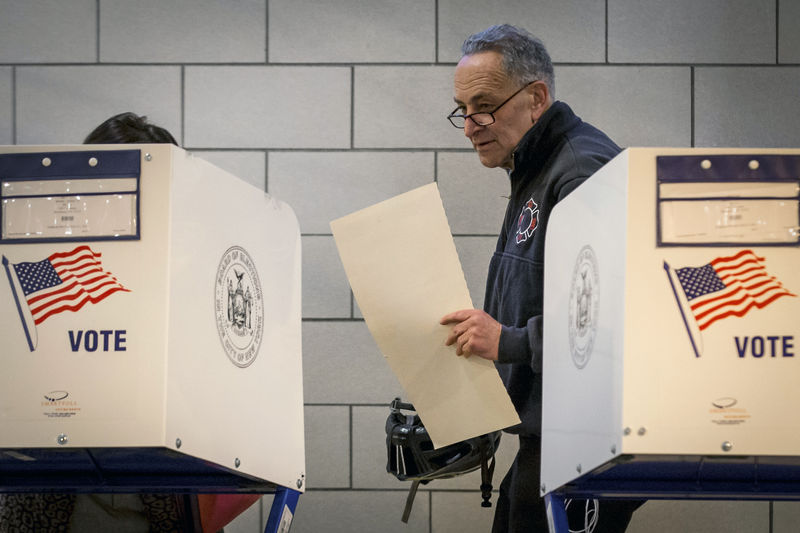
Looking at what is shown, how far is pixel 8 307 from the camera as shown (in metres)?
1.09

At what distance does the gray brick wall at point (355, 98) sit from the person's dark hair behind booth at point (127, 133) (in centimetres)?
101

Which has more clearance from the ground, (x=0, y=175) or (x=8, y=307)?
(x=0, y=175)

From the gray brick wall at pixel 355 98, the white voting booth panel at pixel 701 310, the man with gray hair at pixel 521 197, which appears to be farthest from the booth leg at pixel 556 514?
the gray brick wall at pixel 355 98

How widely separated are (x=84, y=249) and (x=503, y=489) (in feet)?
3.39

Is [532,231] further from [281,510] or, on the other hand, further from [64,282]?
[64,282]

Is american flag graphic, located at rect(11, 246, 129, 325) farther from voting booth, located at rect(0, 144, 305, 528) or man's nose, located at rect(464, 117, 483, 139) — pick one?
man's nose, located at rect(464, 117, 483, 139)

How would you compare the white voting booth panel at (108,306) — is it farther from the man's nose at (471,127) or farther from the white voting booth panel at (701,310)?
the man's nose at (471,127)

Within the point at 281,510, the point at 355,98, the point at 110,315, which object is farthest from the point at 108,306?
the point at 355,98

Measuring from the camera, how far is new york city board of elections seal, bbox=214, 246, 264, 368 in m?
1.22

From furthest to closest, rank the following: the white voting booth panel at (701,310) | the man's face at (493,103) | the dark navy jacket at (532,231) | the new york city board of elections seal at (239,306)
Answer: the man's face at (493,103), the dark navy jacket at (532,231), the new york city board of elections seal at (239,306), the white voting booth panel at (701,310)

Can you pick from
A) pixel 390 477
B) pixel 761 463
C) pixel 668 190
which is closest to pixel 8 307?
pixel 668 190

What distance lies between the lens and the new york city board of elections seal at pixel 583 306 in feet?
3.65

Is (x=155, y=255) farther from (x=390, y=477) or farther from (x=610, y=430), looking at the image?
(x=390, y=477)

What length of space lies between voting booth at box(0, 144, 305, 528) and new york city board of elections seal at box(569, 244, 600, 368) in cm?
47
